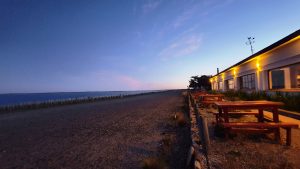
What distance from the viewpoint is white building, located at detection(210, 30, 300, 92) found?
8586mm

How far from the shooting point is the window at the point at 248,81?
14.8 metres

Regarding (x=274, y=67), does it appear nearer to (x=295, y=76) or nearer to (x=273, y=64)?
(x=273, y=64)

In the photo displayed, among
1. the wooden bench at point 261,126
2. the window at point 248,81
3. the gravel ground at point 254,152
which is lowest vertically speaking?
the gravel ground at point 254,152

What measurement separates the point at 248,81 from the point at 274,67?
577 cm

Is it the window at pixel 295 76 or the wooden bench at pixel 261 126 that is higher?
the window at pixel 295 76

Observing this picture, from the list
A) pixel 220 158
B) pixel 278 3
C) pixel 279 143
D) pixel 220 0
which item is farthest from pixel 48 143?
pixel 278 3

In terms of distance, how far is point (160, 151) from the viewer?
5.14 metres

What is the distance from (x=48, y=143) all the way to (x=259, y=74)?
13060mm

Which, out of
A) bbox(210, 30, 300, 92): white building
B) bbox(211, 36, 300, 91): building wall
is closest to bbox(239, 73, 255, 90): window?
bbox(210, 30, 300, 92): white building

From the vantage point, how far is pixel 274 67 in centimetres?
1048

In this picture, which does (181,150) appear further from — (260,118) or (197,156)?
(260,118)

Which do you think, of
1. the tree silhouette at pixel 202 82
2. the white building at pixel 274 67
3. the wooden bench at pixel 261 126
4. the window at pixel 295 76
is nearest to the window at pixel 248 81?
the white building at pixel 274 67

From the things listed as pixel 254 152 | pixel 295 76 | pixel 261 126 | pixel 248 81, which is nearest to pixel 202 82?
pixel 248 81

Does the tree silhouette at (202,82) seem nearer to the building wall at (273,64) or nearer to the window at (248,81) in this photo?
the window at (248,81)
